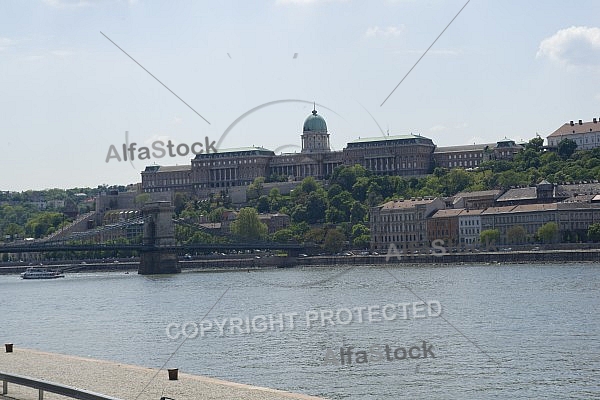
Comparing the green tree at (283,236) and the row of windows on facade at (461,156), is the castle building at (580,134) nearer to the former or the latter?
the row of windows on facade at (461,156)

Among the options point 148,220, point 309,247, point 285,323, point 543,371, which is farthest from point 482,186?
point 543,371

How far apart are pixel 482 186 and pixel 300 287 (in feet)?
175

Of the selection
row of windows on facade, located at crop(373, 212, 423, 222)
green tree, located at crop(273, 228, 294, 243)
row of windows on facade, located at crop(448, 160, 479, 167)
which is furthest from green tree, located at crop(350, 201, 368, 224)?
row of windows on facade, located at crop(448, 160, 479, 167)

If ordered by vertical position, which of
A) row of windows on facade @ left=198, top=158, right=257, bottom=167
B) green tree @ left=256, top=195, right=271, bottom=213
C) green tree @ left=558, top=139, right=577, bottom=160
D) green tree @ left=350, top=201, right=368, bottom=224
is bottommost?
green tree @ left=350, top=201, right=368, bottom=224

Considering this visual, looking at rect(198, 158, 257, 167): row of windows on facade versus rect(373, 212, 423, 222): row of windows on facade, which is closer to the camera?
rect(373, 212, 423, 222): row of windows on facade

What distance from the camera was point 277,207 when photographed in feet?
365

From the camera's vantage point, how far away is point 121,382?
17859 mm

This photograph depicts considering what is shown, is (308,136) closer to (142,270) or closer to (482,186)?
(482,186)

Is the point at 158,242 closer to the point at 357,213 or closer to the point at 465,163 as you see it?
the point at 357,213

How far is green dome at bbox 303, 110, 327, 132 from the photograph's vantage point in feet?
379

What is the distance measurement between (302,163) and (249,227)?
100.0 ft

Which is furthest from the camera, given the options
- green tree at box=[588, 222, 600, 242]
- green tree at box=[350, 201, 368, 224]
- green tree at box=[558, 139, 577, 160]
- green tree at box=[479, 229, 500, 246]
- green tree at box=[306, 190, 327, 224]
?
green tree at box=[558, 139, 577, 160]

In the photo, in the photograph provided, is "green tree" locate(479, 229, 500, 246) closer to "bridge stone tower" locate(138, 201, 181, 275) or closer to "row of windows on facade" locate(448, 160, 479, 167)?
"bridge stone tower" locate(138, 201, 181, 275)

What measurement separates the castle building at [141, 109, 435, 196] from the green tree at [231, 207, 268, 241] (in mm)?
19058
